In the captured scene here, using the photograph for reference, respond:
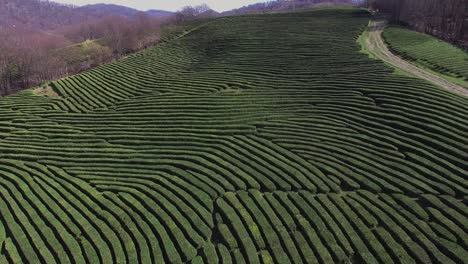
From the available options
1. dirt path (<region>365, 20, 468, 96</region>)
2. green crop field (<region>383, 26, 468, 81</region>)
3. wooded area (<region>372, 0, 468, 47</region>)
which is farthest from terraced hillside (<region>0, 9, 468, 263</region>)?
wooded area (<region>372, 0, 468, 47</region>)

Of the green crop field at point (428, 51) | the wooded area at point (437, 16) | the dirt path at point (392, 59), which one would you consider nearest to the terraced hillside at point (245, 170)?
the dirt path at point (392, 59)

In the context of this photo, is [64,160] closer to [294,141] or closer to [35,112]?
[35,112]

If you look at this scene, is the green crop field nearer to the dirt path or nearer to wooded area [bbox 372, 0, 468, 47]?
the dirt path

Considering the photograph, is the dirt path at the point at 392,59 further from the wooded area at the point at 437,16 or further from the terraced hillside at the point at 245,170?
the wooded area at the point at 437,16

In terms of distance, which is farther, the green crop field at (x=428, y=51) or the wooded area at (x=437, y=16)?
the wooded area at (x=437, y=16)

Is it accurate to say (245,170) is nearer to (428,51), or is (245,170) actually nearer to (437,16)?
(428,51)

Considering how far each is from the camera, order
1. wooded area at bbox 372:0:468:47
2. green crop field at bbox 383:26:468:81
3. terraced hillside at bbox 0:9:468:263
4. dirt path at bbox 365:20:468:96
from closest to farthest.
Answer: terraced hillside at bbox 0:9:468:263, dirt path at bbox 365:20:468:96, green crop field at bbox 383:26:468:81, wooded area at bbox 372:0:468:47

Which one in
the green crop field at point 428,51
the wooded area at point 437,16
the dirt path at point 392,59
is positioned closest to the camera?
the dirt path at point 392,59
